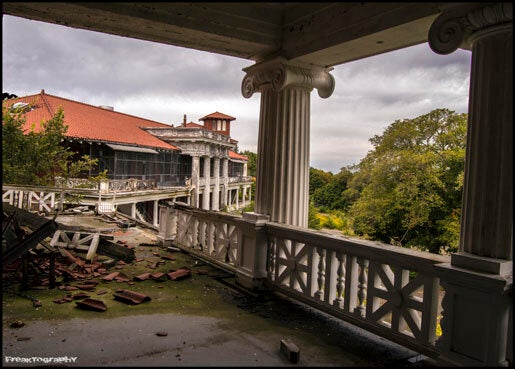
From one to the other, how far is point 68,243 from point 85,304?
3111mm

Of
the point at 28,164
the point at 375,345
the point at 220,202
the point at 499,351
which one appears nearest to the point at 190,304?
the point at 375,345

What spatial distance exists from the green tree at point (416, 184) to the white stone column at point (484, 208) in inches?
713

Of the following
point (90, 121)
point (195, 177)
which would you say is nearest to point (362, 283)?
point (90, 121)

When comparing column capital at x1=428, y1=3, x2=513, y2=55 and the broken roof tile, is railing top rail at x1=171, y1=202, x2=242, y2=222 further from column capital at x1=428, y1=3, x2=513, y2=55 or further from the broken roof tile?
column capital at x1=428, y1=3, x2=513, y2=55

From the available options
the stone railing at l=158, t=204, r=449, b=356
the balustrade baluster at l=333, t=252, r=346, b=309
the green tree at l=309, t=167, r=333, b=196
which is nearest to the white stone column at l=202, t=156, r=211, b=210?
the green tree at l=309, t=167, r=333, b=196

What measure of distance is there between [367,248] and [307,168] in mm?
1738

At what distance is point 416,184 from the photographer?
20.5 m

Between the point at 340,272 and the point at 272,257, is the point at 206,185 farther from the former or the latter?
the point at 340,272

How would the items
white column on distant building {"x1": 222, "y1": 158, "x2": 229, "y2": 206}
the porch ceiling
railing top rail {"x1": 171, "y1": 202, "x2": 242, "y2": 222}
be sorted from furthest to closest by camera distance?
white column on distant building {"x1": 222, "y1": 158, "x2": 229, "y2": 206} < railing top rail {"x1": 171, "y1": 202, "x2": 242, "y2": 222} < the porch ceiling

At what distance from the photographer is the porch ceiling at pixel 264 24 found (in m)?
3.49

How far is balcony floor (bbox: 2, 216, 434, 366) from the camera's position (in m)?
3.01

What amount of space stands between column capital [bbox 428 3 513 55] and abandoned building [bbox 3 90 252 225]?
1734cm

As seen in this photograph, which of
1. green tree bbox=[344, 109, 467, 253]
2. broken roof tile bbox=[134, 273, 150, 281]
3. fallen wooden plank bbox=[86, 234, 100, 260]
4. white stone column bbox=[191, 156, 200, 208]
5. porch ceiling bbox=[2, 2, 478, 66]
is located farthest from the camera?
white stone column bbox=[191, 156, 200, 208]

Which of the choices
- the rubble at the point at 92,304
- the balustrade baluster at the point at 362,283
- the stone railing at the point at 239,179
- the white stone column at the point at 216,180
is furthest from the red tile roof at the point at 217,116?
the balustrade baluster at the point at 362,283
